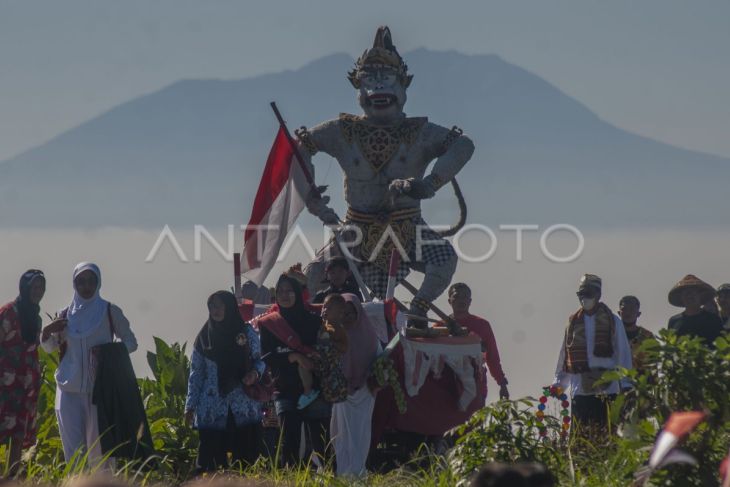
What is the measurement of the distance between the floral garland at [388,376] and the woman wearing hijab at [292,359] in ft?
1.35

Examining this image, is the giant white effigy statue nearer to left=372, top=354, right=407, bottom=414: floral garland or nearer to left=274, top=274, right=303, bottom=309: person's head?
left=372, top=354, right=407, bottom=414: floral garland

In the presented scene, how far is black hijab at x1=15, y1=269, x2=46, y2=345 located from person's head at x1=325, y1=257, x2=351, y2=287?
2.14m

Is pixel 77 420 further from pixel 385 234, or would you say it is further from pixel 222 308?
pixel 385 234

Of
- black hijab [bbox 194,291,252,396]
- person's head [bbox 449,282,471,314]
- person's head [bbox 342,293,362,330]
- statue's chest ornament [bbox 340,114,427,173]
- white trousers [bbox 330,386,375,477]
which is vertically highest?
statue's chest ornament [bbox 340,114,427,173]

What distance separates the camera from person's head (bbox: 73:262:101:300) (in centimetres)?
1142

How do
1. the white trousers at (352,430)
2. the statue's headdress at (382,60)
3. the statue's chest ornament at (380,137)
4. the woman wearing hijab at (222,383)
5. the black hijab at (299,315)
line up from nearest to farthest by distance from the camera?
the white trousers at (352,430)
the woman wearing hijab at (222,383)
the black hijab at (299,315)
the statue's chest ornament at (380,137)
the statue's headdress at (382,60)

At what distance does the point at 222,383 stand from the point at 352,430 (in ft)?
3.03

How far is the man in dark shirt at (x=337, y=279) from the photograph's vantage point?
12625mm

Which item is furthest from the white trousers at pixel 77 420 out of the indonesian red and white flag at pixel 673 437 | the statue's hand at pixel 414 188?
the indonesian red and white flag at pixel 673 437

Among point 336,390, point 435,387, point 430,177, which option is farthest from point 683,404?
point 430,177

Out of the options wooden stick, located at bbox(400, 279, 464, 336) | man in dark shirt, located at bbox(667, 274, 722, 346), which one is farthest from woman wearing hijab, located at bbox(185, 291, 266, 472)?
man in dark shirt, located at bbox(667, 274, 722, 346)

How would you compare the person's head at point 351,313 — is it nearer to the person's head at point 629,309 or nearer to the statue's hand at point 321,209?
the statue's hand at point 321,209

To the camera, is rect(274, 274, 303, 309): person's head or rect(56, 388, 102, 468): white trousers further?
rect(274, 274, 303, 309): person's head

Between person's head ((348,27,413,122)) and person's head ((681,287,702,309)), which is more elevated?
person's head ((348,27,413,122))
